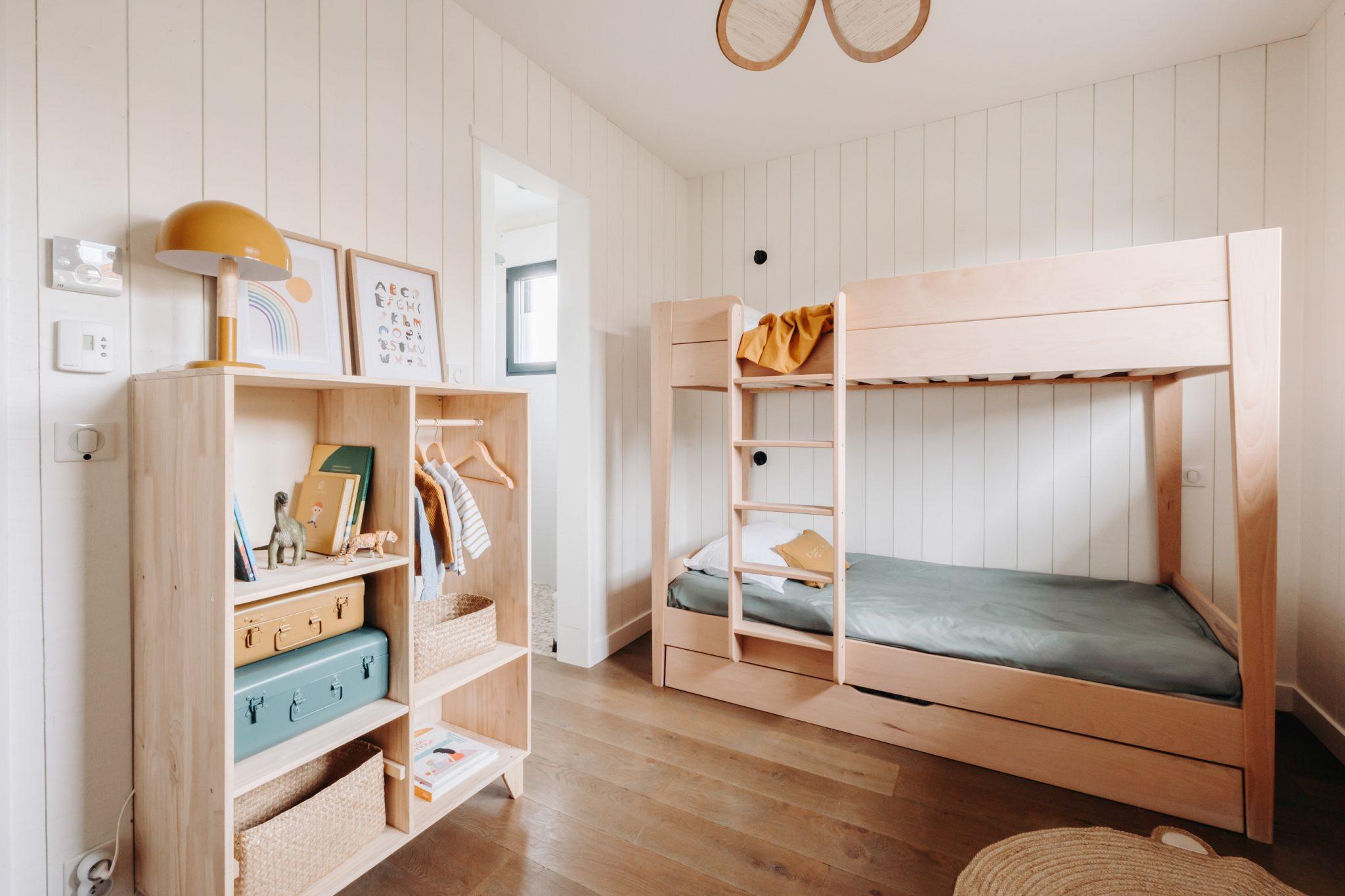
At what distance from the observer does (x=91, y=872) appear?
4.28 ft

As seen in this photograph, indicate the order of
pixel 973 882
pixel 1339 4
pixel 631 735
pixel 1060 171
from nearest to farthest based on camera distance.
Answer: pixel 973 882 → pixel 1339 4 → pixel 631 735 → pixel 1060 171

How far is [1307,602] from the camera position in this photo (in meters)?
2.34

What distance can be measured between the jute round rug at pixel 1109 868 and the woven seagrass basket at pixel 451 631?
1.48 m

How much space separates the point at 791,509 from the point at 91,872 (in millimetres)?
2145

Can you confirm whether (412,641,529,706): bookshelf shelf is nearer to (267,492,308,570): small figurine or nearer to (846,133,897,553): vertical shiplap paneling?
(267,492,308,570): small figurine

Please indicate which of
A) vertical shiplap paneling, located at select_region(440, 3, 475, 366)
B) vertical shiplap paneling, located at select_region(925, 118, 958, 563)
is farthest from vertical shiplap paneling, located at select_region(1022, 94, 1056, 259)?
vertical shiplap paneling, located at select_region(440, 3, 475, 366)

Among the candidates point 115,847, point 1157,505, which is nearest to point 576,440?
point 115,847

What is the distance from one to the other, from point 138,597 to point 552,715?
151cm

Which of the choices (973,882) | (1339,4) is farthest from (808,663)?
(1339,4)

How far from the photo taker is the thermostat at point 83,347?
4.09 feet

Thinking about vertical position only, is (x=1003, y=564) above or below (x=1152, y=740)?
above

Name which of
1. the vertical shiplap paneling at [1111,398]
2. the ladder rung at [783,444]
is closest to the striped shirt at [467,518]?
the ladder rung at [783,444]

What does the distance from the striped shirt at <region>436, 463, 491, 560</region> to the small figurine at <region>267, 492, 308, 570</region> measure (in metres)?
0.42

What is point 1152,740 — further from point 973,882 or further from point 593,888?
point 593,888
